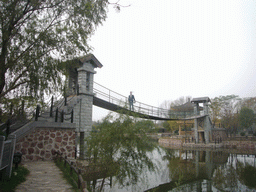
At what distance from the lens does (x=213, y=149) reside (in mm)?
20906

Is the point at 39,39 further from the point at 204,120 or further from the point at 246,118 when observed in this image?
the point at 246,118

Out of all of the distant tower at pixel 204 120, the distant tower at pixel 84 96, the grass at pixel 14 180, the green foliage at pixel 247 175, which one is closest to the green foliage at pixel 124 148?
the grass at pixel 14 180

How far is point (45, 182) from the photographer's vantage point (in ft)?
14.5

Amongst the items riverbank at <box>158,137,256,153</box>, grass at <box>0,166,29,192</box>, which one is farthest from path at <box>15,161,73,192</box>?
riverbank at <box>158,137,256,153</box>

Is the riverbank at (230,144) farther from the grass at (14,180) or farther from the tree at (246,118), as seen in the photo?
the grass at (14,180)

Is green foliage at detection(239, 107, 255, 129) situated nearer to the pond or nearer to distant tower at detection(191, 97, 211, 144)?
distant tower at detection(191, 97, 211, 144)

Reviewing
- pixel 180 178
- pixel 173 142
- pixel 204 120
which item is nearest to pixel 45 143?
pixel 180 178

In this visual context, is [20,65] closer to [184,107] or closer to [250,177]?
[250,177]

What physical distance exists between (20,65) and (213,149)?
70.9 feet

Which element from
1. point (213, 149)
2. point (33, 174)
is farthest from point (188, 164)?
point (33, 174)

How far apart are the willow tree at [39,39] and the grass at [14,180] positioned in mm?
1928

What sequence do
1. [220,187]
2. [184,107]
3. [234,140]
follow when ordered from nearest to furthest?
[220,187], [234,140], [184,107]

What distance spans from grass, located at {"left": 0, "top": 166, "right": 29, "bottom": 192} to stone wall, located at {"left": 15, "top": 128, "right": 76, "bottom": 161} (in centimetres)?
180

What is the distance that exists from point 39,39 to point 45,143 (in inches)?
163
